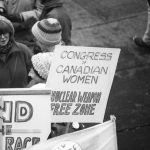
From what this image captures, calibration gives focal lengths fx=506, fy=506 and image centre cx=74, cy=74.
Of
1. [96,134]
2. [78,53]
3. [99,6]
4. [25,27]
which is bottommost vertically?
[99,6]

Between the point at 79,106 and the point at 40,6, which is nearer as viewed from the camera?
the point at 79,106

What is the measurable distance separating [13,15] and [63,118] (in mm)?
2079

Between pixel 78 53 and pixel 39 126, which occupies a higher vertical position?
pixel 78 53

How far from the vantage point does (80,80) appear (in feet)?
13.0

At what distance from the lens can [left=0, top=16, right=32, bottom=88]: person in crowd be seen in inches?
190

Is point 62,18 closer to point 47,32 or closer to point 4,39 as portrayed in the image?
point 47,32

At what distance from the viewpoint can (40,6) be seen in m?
5.80

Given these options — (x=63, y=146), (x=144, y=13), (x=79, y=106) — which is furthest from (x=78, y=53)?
(x=144, y=13)

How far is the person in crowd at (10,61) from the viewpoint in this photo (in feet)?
15.8

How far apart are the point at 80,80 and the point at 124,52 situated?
13.8ft

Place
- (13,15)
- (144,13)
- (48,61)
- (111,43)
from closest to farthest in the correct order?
(48,61)
(13,15)
(111,43)
(144,13)

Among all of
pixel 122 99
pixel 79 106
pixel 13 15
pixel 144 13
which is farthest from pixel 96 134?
pixel 144 13

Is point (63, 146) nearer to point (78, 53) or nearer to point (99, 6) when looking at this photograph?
point (78, 53)

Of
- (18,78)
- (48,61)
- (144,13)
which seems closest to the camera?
(48,61)
